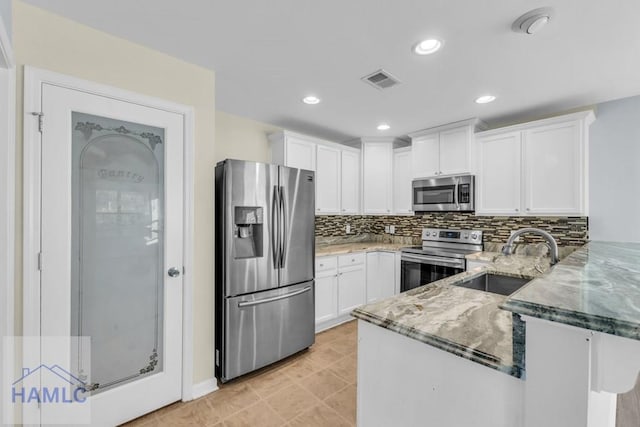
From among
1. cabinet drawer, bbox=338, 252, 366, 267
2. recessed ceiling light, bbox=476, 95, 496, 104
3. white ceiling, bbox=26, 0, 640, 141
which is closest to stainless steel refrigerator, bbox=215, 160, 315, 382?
cabinet drawer, bbox=338, 252, 366, 267

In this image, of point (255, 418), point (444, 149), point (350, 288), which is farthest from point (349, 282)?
point (444, 149)

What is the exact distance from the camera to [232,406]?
1.99 metres

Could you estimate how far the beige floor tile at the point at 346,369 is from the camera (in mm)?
2336

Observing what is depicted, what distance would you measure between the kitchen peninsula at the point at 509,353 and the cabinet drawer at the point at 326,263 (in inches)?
72.4

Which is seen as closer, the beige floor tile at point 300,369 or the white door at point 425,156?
the beige floor tile at point 300,369

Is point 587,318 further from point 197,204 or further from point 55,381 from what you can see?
point 55,381

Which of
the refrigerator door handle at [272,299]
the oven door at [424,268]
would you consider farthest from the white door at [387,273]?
the refrigerator door handle at [272,299]

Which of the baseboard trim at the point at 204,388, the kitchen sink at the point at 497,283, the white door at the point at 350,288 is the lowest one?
the baseboard trim at the point at 204,388

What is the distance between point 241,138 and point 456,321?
2932 millimetres

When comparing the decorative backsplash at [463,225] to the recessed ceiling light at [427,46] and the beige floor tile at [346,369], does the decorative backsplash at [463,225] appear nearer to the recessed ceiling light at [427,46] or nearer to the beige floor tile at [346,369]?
the beige floor tile at [346,369]

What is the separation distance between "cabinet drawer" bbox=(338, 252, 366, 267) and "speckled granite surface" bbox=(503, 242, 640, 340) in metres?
2.47

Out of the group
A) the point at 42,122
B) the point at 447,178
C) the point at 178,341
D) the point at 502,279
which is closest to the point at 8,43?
the point at 42,122

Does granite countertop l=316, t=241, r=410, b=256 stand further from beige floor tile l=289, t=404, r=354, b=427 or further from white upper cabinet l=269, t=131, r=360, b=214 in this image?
beige floor tile l=289, t=404, r=354, b=427

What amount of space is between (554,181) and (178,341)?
3.71 meters
